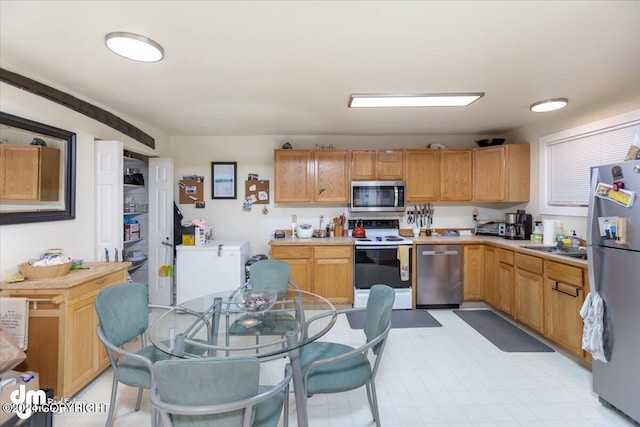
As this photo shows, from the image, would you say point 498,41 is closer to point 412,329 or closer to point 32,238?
point 412,329

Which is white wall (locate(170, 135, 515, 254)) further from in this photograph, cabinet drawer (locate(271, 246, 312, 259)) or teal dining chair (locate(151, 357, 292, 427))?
teal dining chair (locate(151, 357, 292, 427))

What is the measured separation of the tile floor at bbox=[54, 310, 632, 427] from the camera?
74.4 inches

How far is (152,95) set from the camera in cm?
265

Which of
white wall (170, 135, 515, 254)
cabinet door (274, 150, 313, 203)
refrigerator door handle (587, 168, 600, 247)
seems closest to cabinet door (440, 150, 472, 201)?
white wall (170, 135, 515, 254)

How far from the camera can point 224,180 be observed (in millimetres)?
4230

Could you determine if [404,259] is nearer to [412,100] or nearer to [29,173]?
[412,100]

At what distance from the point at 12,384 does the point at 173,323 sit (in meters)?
0.82

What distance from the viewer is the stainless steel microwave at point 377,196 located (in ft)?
12.9

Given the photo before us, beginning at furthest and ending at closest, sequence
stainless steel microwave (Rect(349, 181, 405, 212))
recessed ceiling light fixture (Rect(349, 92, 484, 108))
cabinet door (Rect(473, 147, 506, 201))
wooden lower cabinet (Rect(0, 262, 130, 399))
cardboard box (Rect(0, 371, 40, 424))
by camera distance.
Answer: stainless steel microwave (Rect(349, 181, 405, 212))
cabinet door (Rect(473, 147, 506, 201))
recessed ceiling light fixture (Rect(349, 92, 484, 108))
wooden lower cabinet (Rect(0, 262, 130, 399))
cardboard box (Rect(0, 371, 40, 424))

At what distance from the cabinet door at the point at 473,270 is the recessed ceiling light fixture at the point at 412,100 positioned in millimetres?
1828

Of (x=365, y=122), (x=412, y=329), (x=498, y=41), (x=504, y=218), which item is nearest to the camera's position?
(x=498, y=41)

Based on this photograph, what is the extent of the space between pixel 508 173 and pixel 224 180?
376 cm

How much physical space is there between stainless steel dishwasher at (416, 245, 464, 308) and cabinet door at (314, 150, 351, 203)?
1243 millimetres

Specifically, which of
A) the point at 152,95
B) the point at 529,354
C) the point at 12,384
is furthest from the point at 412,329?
the point at 152,95
